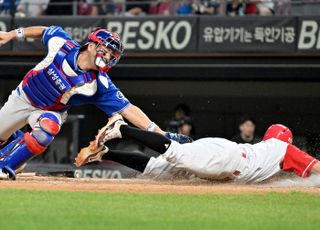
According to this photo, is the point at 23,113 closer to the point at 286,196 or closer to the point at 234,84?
the point at 286,196

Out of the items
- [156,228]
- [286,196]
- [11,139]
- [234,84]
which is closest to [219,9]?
[234,84]

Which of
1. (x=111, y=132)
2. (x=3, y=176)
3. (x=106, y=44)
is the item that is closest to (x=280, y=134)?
(x=111, y=132)

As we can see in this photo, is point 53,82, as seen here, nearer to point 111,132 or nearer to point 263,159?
point 111,132

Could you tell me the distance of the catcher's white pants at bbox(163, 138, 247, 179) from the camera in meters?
8.87

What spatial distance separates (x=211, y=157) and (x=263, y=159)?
1.87ft

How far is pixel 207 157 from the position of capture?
8938 millimetres

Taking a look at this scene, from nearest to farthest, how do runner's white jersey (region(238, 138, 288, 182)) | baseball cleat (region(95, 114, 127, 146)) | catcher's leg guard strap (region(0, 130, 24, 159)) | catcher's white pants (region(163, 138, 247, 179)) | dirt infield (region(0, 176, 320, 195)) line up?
dirt infield (region(0, 176, 320, 195)) → baseball cleat (region(95, 114, 127, 146)) → catcher's white pants (region(163, 138, 247, 179)) → runner's white jersey (region(238, 138, 288, 182)) → catcher's leg guard strap (region(0, 130, 24, 159))

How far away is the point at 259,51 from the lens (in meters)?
14.8

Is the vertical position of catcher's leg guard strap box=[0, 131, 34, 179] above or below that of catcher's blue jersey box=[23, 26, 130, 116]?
below

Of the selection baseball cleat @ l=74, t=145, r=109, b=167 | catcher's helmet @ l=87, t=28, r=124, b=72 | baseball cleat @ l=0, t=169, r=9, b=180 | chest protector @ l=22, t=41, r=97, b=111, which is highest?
catcher's helmet @ l=87, t=28, r=124, b=72

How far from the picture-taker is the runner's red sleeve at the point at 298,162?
907 centimetres

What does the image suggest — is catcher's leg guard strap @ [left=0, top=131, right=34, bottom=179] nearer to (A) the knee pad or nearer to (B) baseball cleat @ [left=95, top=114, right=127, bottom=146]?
(A) the knee pad

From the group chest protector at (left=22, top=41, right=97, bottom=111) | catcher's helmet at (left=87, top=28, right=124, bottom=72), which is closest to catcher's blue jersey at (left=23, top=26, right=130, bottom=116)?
chest protector at (left=22, top=41, right=97, bottom=111)

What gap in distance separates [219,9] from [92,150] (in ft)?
22.5
